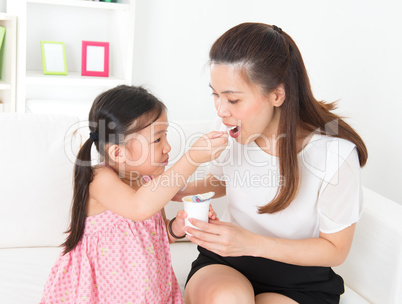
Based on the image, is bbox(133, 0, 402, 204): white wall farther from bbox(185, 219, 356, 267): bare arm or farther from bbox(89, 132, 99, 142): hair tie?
bbox(89, 132, 99, 142): hair tie

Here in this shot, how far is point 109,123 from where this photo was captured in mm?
1495

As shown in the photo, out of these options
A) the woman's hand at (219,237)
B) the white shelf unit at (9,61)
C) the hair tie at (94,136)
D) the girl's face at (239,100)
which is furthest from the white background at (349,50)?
the woman's hand at (219,237)

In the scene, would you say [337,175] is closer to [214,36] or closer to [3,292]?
[3,292]

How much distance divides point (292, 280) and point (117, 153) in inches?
26.2

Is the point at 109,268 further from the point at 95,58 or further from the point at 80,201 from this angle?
the point at 95,58

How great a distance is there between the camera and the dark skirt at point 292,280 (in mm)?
1566

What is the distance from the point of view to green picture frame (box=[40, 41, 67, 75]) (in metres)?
3.34

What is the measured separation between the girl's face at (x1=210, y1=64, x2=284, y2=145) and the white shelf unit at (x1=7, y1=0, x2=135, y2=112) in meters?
2.03

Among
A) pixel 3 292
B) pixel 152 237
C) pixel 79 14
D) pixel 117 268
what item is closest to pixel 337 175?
pixel 152 237

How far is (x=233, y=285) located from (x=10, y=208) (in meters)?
0.90

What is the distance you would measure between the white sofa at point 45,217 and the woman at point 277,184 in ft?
0.58

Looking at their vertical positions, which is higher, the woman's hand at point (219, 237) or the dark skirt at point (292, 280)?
the woman's hand at point (219, 237)

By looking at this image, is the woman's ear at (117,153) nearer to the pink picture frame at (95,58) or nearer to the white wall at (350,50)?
the white wall at (350,50)

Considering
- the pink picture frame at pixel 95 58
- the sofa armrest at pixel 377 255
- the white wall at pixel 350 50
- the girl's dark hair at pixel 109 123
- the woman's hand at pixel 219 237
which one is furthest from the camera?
the pink picture frame at pixel 95 58
